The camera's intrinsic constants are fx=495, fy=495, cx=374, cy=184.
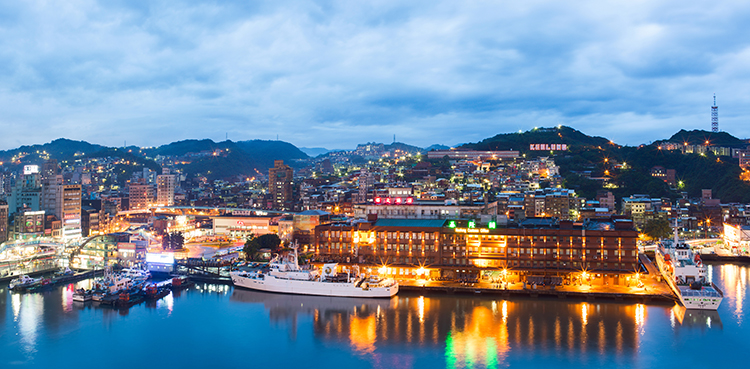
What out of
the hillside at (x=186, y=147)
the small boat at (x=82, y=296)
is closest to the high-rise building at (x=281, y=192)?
the small boat at (x=82, y=296)

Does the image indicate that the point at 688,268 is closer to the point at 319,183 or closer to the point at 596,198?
the point at 596,198

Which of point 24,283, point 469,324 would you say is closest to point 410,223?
point 469,324

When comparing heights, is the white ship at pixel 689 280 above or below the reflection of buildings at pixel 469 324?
above

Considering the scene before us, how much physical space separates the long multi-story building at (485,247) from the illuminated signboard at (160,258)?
10452 mm

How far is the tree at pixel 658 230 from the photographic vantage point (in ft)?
141

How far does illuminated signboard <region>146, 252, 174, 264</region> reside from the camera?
34.6m

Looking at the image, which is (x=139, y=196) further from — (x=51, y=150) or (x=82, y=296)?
(x=51, y=150)

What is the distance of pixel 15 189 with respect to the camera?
170 ft

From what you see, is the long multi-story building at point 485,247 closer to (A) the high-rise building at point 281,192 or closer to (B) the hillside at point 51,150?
(A) the high-rise building at point 281,192

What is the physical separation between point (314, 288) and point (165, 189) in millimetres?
63547

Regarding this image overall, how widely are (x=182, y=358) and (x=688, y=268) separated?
26.1 m

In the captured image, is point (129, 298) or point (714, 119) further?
point (714, 119)

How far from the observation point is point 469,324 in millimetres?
23016

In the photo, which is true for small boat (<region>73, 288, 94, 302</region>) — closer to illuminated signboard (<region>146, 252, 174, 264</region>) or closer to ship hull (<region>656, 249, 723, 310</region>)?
illuminated signboard (<region>146, 252, 174, 264</region>)
